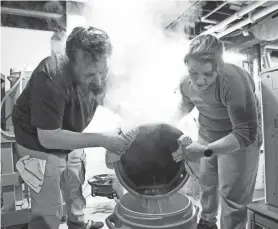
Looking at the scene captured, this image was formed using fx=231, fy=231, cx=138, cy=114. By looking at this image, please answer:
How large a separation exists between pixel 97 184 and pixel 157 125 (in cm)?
145

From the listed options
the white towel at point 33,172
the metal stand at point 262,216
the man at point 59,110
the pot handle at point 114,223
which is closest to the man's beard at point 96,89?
the man at point 59,110

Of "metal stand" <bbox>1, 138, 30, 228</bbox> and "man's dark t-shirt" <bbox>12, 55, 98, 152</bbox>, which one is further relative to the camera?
"metal stand" <bbox>1, 138, 30, 228</bbox>

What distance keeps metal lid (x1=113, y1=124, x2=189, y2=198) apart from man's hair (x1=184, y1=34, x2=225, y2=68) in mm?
450

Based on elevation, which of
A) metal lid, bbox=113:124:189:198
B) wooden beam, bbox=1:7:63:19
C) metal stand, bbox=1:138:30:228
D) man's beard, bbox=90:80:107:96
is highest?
→ wooden beam, bbox=1:7:63:19

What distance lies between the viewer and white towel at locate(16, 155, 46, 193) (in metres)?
1.28

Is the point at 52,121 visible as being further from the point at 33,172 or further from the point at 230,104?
the point at 230,104

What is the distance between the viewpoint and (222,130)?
1.54 metres

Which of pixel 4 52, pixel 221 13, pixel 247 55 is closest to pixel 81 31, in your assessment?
pixel 4 52

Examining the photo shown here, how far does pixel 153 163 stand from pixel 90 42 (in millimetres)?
799

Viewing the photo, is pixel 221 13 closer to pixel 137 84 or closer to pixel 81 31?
pixel 137 84

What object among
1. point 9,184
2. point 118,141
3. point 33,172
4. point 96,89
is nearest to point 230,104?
point 118,141

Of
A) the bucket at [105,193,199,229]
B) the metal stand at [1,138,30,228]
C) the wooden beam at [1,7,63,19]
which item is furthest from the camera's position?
the wooden beam at [1,7,63,19]

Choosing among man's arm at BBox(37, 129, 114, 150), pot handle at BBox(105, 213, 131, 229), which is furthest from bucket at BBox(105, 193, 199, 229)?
man's arm at BBox(37, 129, 114, 150)

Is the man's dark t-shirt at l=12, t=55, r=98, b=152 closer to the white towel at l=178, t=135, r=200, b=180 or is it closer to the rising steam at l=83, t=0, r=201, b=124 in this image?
the rising steam at l=83, t=0, r=201, b=124
